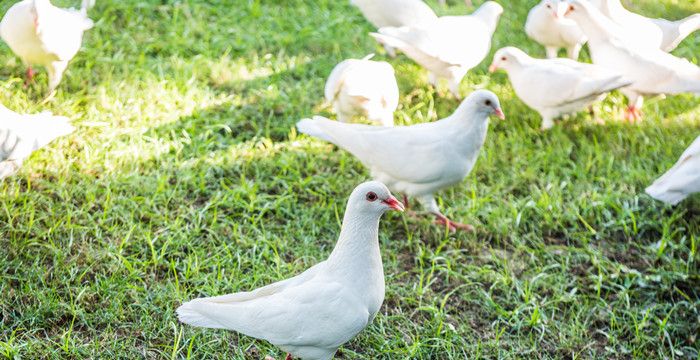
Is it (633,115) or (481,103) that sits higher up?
(481,103)

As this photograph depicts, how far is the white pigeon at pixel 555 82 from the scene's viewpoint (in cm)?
500

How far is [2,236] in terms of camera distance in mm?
3842

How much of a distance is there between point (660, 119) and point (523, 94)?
47.3 inches

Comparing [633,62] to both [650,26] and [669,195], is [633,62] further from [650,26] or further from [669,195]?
[669,195]

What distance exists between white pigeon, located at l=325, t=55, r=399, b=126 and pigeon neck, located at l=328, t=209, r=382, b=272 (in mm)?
1652

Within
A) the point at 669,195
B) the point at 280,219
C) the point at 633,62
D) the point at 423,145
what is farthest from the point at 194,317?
the point at 633,62

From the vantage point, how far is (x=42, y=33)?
15.1ft

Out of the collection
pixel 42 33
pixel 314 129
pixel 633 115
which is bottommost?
pixel 633 115

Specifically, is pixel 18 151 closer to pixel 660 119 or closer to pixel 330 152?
pixel 330 152

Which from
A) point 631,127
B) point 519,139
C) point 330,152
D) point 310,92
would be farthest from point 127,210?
point 631,127

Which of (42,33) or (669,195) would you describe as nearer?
(669,195)

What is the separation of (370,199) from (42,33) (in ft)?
9.02

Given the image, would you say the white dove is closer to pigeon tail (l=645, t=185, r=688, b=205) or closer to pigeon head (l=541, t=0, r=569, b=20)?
pigeon head (l=541, t=0, r=569, b=20)

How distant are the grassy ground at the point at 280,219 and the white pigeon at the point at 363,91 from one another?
1.17 ft
